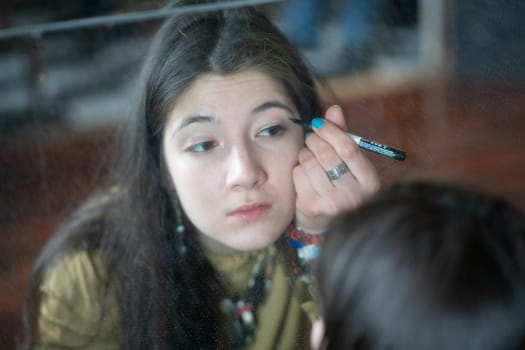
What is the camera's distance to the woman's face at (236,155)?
713 millimetres

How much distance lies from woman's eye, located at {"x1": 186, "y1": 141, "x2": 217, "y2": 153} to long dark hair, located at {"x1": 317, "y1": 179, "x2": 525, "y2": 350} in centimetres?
24

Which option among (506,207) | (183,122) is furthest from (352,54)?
(506,207)

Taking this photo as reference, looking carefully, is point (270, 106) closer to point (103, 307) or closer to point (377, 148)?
point (377, 148)

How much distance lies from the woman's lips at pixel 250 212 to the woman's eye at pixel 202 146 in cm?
7

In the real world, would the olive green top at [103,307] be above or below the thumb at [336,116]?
below

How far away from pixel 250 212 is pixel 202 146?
0.08 meters

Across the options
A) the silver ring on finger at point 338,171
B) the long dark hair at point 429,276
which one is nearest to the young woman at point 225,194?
the silver ring on finger at point 338,171

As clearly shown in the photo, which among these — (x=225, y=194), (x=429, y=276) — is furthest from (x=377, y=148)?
(x=429, y=276)

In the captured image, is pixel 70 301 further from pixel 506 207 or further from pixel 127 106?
pixel 506 207

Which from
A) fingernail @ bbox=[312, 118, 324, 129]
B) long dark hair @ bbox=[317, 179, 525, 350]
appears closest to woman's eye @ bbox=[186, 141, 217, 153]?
fingernail @ bbox=[312, 118, 324, 129]

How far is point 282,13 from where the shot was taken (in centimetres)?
76

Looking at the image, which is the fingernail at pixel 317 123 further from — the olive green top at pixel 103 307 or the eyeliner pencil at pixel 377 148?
the olive green top at pixel 103 307

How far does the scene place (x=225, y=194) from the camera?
28.6 inches

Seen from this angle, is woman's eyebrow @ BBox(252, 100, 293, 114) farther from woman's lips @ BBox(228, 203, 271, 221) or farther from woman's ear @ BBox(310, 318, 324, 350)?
woman's ear @ BBox(310, 318, 324, 350)
